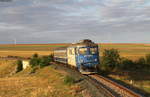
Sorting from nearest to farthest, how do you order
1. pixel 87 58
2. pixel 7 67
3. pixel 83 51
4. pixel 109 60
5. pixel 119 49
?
pixel 87 58, pixel 83 51, pixel 109 60, pixel 7 67, pixel 119 49

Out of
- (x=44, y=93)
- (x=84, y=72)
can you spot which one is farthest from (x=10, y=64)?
(x=44, y=93)

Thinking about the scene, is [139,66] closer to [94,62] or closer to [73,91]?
[94,62]

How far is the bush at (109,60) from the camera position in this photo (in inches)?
1292

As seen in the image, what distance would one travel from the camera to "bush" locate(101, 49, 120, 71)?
3281 cm

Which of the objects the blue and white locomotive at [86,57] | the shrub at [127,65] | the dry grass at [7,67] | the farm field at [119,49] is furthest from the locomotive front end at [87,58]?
the dry grass at [7,67]

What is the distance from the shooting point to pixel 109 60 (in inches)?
1298

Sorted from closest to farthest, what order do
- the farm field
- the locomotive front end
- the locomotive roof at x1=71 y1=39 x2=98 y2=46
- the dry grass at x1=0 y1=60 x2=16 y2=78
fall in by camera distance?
the locomotive front end
the locomotive roof at x1=71 y1=39 x2=98 y2=46
the dry grass at x1=0 y1=60 x2=16 y2=78
the farm field

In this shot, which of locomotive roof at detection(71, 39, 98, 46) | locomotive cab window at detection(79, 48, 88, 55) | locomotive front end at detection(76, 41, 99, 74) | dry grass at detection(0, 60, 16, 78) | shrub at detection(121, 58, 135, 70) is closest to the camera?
locomotive front end at detection(76, 41, 99, 74)

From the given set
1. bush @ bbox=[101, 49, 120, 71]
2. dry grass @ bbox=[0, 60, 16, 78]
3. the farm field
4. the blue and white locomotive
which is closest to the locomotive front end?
the blue and white locomotive

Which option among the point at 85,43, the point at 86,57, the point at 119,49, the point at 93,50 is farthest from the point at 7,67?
the point at 119,49

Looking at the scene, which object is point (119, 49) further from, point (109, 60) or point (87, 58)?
point (87, 58)

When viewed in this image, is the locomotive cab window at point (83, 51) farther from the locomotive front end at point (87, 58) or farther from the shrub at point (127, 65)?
the shrub at point (127, 65)

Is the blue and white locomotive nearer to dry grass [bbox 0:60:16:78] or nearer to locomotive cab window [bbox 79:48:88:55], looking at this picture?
locomotive cab window [bbox 79:48:88:55]

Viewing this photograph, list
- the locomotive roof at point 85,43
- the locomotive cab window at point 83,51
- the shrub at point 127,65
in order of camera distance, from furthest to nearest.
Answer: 1. the shrub at point 127,65
2. the locomotive roof at point 85,43
3. the locomotive cab window at point 83,51
